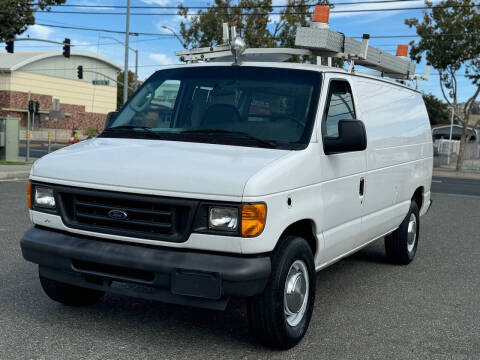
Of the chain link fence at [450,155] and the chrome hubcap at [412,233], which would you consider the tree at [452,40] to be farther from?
the chrome hubcap at [412,233]

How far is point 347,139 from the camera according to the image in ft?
15.1

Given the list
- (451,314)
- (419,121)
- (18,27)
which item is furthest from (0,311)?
(18,27)

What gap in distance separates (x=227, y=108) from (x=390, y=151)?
6.85 ft

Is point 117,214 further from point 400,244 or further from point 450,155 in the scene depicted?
point 450,155

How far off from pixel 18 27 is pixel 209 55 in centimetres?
2325

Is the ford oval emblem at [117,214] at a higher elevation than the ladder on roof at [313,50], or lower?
lower

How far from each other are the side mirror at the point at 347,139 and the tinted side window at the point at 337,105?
0.53 feet

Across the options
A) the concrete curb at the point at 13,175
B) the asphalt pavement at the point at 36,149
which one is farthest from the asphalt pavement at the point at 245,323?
the asphalt pavement at the point at 36,149

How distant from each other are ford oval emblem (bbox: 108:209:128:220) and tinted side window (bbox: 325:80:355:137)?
176 centimetres

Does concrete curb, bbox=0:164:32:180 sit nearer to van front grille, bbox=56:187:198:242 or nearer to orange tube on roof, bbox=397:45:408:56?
orange tube on roof, bbox=397:45:408:56

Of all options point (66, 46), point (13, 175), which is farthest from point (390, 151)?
point (66, 46)

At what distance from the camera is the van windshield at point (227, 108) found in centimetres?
461

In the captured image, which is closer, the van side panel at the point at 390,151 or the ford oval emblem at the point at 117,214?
the ford oval emblem at the point at 117,214

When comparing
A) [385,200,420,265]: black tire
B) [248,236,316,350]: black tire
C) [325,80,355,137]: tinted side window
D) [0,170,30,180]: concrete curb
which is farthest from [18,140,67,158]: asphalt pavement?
[248,236,316,350]: black tire
